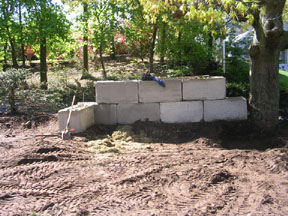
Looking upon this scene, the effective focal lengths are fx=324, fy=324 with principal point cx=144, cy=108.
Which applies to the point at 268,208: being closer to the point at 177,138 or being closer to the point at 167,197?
the point at 167,197

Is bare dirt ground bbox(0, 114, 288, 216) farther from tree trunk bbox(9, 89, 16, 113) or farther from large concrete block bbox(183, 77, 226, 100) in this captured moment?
tree trunk bbox(9, 89, 16, 113)

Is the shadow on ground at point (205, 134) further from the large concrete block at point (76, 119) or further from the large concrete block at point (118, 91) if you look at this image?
the large concrete block at point (118, 91)

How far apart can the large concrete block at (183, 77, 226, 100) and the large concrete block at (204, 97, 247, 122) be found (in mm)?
145

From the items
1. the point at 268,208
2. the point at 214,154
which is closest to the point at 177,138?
the point at 214,154

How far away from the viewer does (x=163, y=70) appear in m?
12.7

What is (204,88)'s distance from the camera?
7785mm

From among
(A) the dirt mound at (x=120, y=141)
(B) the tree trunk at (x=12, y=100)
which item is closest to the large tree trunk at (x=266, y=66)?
(A) the dirt mound at (x=120, y=141)

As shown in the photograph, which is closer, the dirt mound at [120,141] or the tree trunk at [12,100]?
the dirt mound at [120,141]

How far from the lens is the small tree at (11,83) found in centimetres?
852

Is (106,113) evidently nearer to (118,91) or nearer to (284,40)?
(118,91)

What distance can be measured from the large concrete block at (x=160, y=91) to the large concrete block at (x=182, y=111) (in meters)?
0.15

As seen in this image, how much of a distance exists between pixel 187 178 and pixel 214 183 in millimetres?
392

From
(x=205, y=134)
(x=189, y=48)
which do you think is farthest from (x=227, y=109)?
(x=189, y=48)

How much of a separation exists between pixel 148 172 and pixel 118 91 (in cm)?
340
